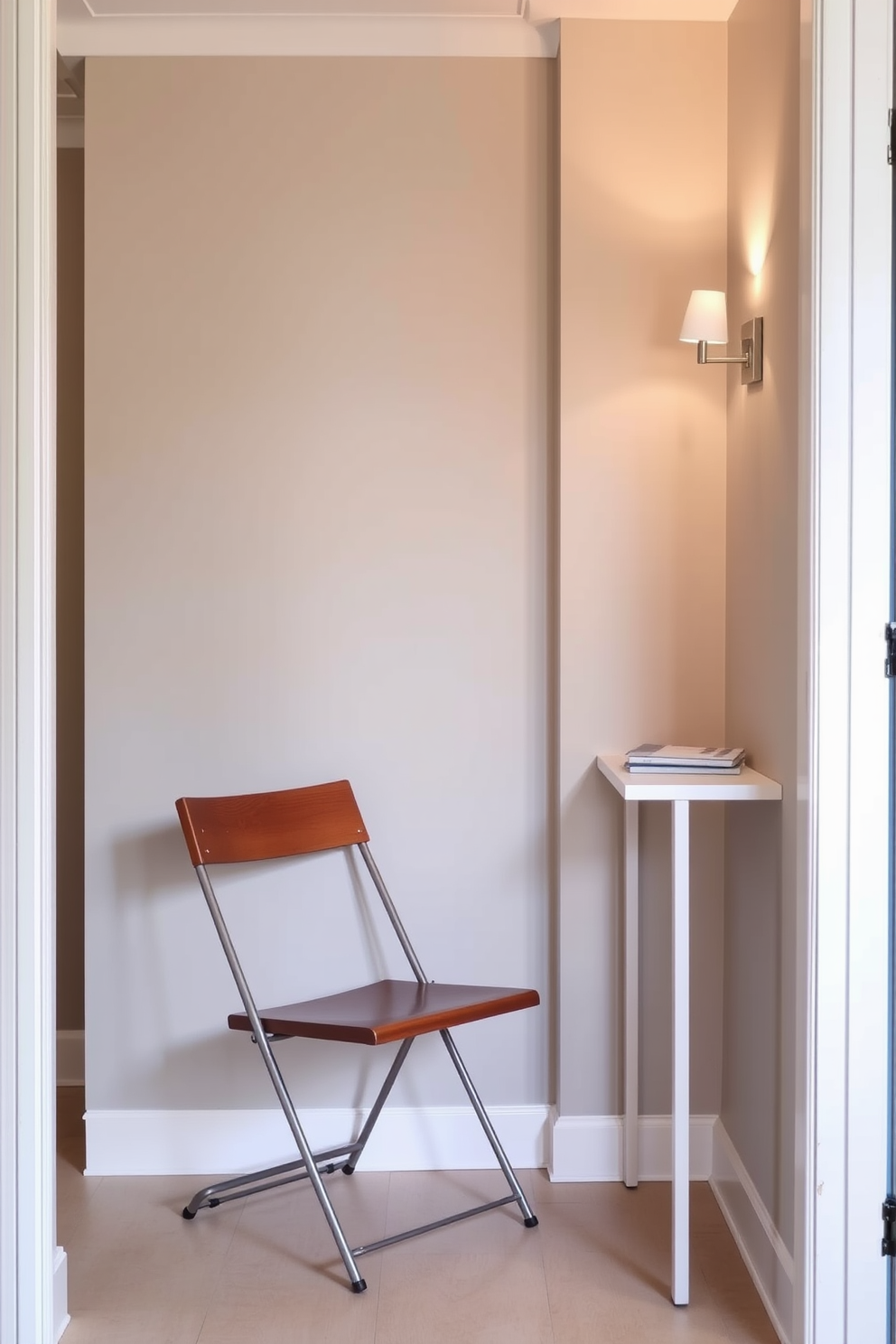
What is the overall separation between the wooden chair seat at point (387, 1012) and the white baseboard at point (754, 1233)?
60cm

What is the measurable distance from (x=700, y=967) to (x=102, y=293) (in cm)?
216

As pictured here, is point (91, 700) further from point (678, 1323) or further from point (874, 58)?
point (874, 58)

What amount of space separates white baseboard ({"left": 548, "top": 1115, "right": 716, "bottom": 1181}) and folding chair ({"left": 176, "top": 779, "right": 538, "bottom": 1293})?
0.67ft

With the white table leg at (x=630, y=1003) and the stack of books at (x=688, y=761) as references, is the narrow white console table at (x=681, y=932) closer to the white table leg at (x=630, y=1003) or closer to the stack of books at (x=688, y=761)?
the stack of books at (x=688, y=761)

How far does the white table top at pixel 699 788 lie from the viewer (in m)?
2.38

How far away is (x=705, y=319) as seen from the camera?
259cm

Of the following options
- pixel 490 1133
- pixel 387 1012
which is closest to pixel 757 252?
pixel 387 1012

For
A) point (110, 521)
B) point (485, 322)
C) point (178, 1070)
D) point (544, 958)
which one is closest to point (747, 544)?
point (485, 322)

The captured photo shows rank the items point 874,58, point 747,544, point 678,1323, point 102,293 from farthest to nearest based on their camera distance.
Result: point 102,293 < point 747,544 < point 678,1323 < point 874,58

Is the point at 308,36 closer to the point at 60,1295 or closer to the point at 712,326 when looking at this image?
the point at 712,326

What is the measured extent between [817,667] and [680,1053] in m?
0.84

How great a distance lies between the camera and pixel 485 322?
117 inches

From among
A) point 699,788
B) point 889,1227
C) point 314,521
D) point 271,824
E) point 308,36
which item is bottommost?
point 889,1227

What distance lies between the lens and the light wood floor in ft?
7.55
